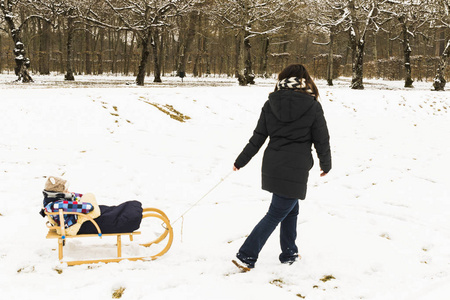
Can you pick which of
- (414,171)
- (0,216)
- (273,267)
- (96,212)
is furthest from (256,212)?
(414,171)

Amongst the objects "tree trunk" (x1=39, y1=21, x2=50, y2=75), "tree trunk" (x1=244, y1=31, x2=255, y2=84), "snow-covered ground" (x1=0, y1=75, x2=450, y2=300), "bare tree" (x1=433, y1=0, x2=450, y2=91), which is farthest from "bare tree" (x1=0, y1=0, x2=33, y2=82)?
"bare tree" (x1=433, y1=0, x2=450, y2=91)

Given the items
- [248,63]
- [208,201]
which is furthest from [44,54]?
[208,201]

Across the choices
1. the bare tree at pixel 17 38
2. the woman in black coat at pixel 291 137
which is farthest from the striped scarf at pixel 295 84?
the bare tree at pixel 17 38

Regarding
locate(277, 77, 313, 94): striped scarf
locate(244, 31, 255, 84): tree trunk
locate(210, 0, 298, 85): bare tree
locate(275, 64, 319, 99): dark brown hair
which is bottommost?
locate(277, 77, 313, 94): striped scarf

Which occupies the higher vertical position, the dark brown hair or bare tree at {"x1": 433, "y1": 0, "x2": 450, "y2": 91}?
bare tree at {"x1": 433, "y1": 0, "x2": 450, "y2": 91}

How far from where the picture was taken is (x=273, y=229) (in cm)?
361

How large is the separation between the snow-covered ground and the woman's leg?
0.14 metres

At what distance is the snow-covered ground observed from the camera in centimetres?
352

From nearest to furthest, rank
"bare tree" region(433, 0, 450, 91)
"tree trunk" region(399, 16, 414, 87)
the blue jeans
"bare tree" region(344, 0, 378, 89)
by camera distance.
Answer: the blue jeans, "bare tree" region(433, 0, 450, 91), "bare tree" region(344, 0, 378, 89), "tree trunk" region(399, 16, 414, 87)

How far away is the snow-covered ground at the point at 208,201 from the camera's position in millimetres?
3523

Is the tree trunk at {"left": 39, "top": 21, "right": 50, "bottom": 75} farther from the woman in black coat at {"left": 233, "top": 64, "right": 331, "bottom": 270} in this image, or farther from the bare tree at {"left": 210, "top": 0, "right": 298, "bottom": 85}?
the woman in black coat at {"left": 233, "top": 64, "right": 331, "bottom": 270}

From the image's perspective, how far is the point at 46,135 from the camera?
8562 mm

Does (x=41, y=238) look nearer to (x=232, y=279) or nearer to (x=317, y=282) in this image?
(x=232, y=279)

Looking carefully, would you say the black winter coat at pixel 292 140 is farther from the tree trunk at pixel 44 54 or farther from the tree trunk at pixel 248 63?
the tree trunk at pixel 44 54
